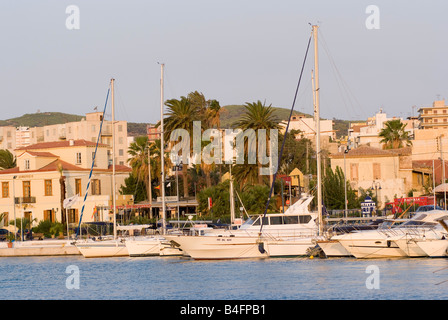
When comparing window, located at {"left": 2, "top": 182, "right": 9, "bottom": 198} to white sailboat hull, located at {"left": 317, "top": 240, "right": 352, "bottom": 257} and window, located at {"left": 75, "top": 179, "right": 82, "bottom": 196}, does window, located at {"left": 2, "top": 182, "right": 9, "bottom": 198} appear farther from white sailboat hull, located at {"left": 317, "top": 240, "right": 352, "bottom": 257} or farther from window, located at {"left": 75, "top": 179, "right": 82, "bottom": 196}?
white sailboat hull, located at {"left": 317, "top": 240, "right": 352, "bottom": 257}

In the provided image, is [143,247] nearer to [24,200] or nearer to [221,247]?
[221,247]

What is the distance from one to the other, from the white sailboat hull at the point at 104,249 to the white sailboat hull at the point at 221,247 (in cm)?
792

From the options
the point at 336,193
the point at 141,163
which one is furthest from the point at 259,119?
the point at 141,163

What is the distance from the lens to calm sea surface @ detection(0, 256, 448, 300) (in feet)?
110

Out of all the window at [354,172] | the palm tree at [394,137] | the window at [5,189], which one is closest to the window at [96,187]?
the window at [5,189]

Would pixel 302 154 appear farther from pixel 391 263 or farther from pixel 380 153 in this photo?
pixel 391 263

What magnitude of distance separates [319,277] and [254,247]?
31.7 feet

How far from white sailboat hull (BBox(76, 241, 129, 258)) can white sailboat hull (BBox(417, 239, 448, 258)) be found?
21.4 metres

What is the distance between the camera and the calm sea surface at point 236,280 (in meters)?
33.4

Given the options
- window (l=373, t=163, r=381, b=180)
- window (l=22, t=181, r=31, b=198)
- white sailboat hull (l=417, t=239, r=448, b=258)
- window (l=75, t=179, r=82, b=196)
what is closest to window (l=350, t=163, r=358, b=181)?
window (l=373, t=163, r=381, b=180)

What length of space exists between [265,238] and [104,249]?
45.3 feet

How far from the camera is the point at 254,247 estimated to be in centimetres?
4741

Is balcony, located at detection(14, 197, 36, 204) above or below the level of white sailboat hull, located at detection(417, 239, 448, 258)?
above

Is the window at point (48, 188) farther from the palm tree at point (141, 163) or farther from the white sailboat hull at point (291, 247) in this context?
the white sailboat hull at point (291, 247)
